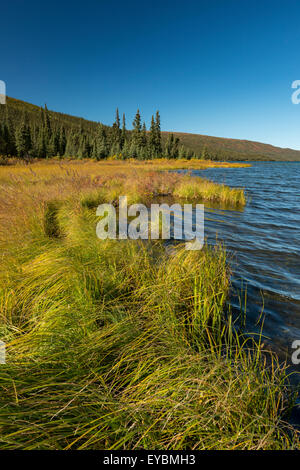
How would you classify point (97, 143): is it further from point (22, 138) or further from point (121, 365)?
point (121, 365)

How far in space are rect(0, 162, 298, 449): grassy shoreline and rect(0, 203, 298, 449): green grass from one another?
0.01 meters

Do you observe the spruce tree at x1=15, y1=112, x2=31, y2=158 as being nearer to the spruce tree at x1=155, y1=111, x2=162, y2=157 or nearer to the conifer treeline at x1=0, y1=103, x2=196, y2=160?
the conifer treeline at x1=0, y1=103, x2=196, y2=160

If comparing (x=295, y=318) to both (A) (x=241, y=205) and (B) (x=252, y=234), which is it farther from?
(A) (x=241, y=205)

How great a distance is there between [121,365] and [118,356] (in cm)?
12

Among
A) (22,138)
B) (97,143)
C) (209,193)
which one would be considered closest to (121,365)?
(209,193)

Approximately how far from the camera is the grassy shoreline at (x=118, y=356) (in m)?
1.15

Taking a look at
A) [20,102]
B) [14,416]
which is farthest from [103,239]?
[20,102]

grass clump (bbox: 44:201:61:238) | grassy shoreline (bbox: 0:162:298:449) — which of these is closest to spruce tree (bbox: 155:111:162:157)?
grass clump (bbox: 44:201:61:238)

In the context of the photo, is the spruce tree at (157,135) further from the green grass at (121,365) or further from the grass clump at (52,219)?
the green grass at (121,365)

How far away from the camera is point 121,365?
168 cm

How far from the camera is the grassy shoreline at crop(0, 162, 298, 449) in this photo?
1.15 meters

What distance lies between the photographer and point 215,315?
235 centimetres

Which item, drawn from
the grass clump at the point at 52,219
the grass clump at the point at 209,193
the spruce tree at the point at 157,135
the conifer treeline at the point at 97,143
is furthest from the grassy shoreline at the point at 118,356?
the spruce tree at the point at 157,135
